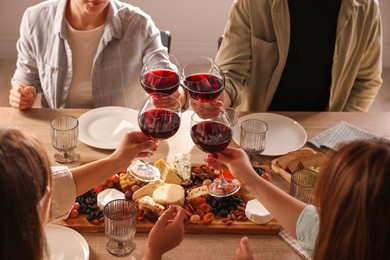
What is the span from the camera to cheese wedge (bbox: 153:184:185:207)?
1743 mm

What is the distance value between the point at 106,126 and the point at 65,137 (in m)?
0.25

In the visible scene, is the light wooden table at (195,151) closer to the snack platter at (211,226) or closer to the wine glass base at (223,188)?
the snack platter at (211,226)

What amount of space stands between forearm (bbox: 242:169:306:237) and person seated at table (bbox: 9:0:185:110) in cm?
87

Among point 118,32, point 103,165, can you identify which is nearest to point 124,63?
point 118,32

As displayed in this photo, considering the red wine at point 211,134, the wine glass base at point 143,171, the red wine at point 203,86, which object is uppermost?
the red wine at point 203,86

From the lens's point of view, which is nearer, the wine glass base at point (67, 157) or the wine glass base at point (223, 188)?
the wine glass base at point (223, 188)

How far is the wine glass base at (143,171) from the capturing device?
1843 millimetres

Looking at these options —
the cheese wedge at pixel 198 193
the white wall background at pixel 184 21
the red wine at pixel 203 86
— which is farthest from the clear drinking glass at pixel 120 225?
the white wall background at pixel 184 21

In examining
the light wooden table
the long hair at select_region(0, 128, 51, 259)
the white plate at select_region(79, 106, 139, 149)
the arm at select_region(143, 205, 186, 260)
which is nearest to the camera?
the long hair at select_region(0, 128, 51, 259)

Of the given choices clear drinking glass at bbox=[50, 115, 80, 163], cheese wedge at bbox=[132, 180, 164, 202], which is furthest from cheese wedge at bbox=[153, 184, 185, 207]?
clear drinking glass at bbox=[50, 115, 80, 163]

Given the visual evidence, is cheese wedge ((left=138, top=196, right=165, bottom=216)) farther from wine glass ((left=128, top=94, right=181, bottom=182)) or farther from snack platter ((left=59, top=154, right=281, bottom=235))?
wine glass ((left=128, top=94, right=181, bottom=182))

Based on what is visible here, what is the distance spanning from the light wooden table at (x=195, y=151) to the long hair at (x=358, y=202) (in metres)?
0.45

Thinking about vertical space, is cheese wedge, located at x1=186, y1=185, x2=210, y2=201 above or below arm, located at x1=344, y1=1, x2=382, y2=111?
below

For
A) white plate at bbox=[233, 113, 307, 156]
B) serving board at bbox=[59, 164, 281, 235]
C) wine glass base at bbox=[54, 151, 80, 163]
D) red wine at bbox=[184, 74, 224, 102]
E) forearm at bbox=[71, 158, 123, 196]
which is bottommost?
serving board at bbox=[59, 164, 281, 235]
